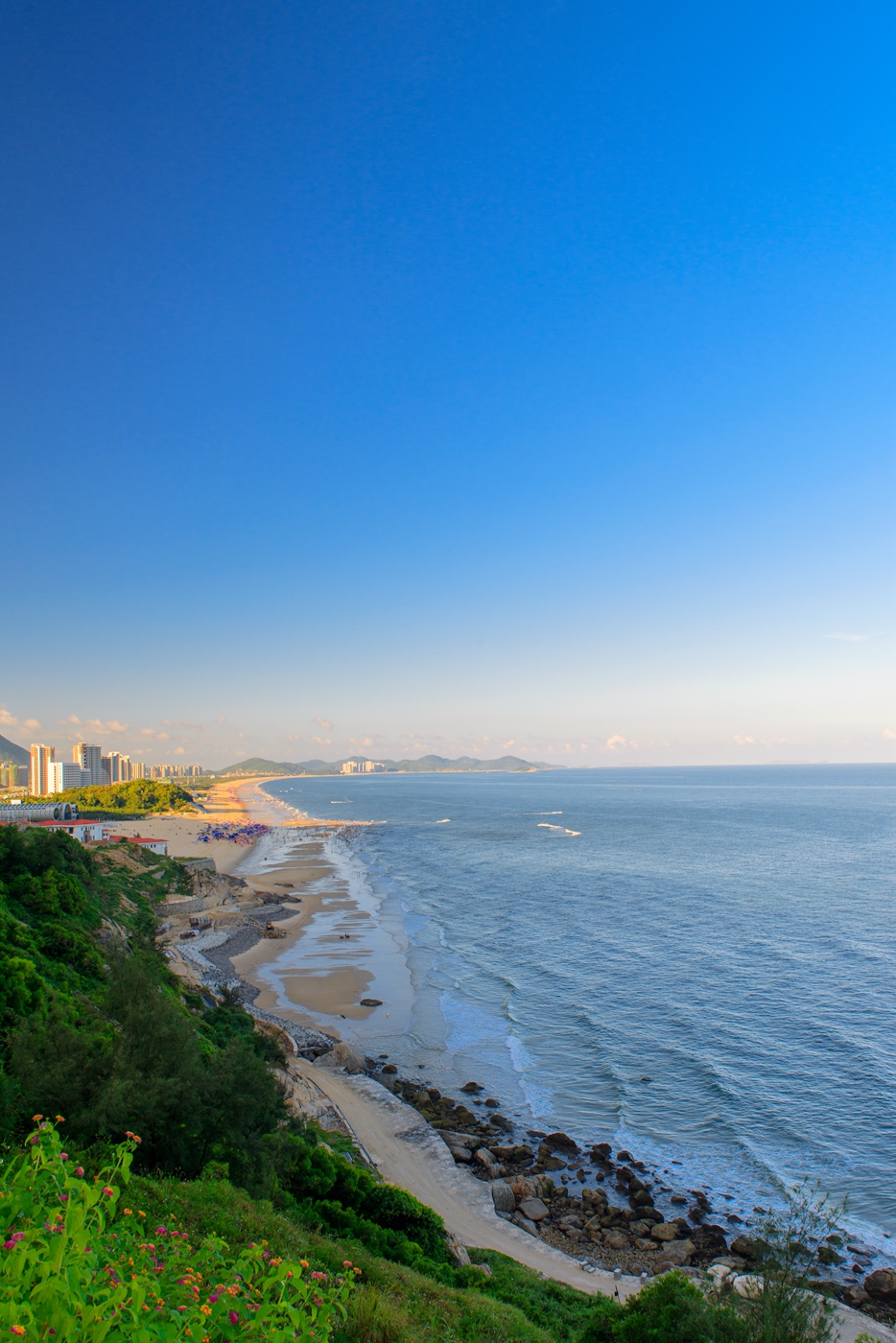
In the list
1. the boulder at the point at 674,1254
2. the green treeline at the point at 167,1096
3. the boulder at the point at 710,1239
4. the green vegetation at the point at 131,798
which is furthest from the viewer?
the green vegetation at the point at 131,798

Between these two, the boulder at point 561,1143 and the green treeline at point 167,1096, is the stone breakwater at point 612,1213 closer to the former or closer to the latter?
the boulder at point 561,1143

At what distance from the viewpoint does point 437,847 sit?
109125 mm

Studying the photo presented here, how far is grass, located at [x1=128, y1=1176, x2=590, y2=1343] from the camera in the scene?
10.4 meters

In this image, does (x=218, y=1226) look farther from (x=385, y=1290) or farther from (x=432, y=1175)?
(x=432, y=1175)

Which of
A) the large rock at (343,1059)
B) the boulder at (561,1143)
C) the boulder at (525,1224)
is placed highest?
the large rock at (343,1059)

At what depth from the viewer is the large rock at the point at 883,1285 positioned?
18225 millimetres

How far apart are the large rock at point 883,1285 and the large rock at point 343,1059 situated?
19.2 metres

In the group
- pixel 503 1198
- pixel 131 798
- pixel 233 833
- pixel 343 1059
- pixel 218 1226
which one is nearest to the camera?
pixel 218 1226

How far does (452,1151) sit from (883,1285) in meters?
12.9

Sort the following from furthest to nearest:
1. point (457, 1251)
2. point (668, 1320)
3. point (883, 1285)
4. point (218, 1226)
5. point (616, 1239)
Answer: point (616, 1239) < point (883, 1285) < point (457, 1251) < point (668, 1320) < point (218, 1226)

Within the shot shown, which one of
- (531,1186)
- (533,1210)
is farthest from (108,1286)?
(531,1186)

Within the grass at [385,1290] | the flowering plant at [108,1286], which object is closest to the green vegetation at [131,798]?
the grass at [385,1290]

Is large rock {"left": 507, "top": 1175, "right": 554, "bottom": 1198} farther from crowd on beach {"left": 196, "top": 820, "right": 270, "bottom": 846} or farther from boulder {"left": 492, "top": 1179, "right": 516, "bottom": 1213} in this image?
crowd on beach {"left": 196, "top": 820, "right": 270, "bottom": 846}

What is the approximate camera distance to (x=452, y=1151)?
24219mm
